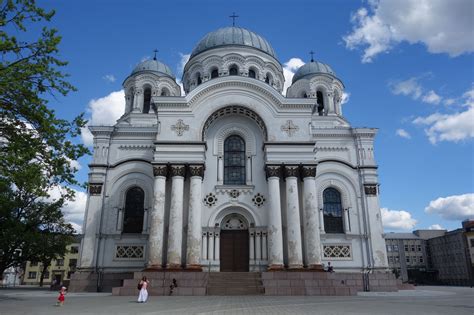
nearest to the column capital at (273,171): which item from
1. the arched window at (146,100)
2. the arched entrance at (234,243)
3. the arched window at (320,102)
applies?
the arched entrance at (234,243)

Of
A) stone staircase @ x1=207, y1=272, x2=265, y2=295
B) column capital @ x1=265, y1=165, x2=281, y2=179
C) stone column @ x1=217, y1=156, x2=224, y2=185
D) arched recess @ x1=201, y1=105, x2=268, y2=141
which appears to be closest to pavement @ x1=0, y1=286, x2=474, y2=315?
stone staircase @ x1=207, y1=272, x2=265, y2=295

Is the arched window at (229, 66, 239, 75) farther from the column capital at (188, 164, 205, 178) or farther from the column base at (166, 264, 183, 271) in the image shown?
the column base at (166, 264, 183, 271)

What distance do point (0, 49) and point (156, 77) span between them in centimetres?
2130

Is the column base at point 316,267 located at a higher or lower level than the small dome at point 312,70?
lower

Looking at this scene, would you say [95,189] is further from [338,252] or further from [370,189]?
[370,189]

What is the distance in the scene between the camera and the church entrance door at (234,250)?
2275cm

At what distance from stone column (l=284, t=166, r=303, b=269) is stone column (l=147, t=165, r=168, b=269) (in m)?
7.17

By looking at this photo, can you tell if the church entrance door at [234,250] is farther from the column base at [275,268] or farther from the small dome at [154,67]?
the small dome at [154,67]

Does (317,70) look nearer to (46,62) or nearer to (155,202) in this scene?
(155,202)

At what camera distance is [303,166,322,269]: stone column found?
21.2 meters

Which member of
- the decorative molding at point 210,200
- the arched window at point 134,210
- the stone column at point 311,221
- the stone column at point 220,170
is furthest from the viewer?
the arched window at point 134,210

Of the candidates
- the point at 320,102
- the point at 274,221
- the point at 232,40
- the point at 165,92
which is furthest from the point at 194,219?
the point at 232,40

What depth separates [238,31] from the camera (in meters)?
33.4

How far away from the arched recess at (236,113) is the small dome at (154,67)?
9.87m
